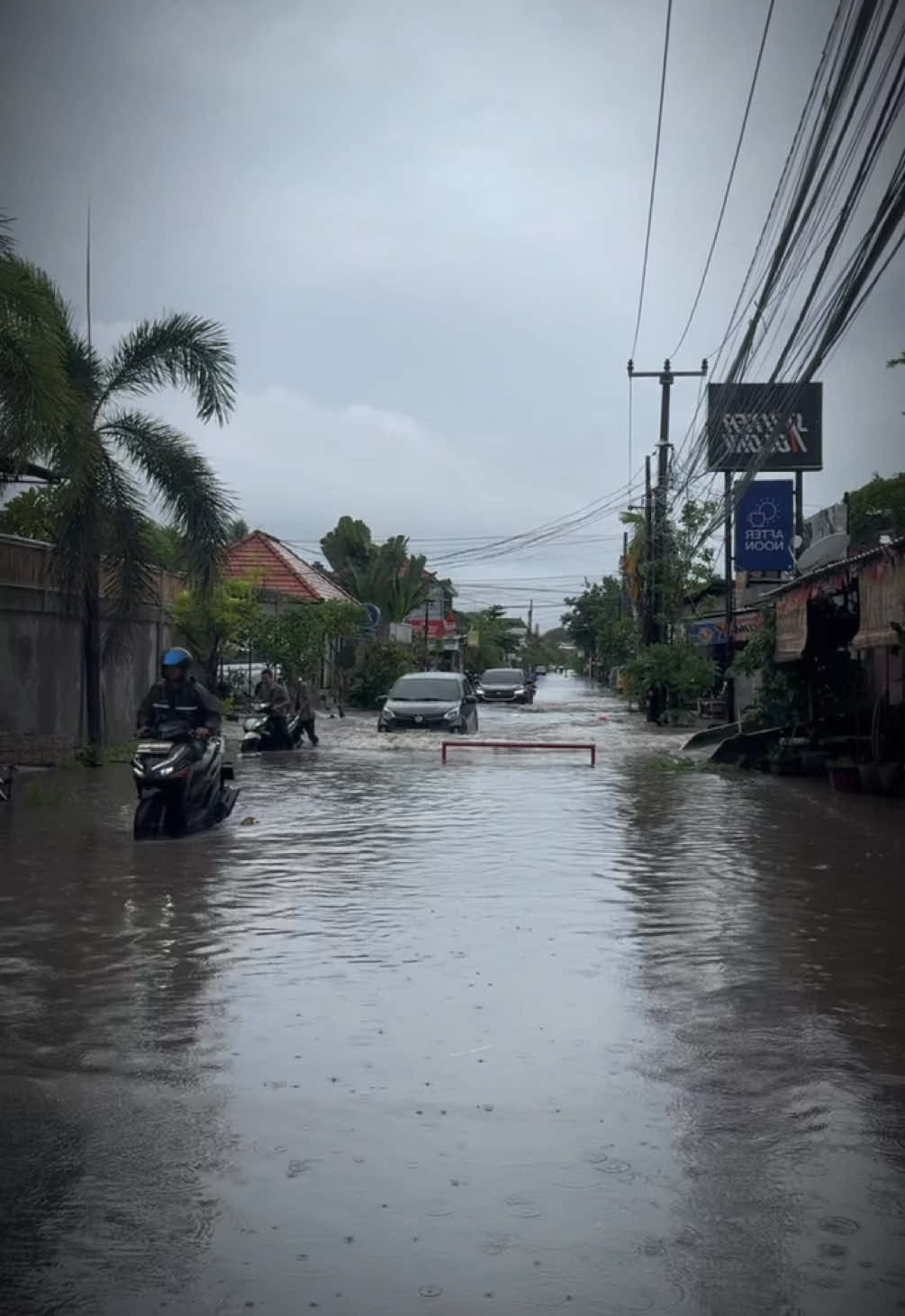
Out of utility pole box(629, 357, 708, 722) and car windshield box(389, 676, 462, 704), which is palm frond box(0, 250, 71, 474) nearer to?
car windshield box(389, 676, 462, 704)

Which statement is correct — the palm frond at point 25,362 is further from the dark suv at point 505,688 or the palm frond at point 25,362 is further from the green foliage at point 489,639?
the green foliage at point 489,639

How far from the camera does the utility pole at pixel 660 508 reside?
4288 centimetres

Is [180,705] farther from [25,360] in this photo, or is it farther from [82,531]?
[82,531]

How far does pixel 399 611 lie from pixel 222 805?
4140 cm

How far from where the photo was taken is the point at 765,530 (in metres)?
29.0

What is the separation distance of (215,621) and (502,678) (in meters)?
28.2

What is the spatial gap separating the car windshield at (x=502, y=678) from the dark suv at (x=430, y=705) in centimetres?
2453

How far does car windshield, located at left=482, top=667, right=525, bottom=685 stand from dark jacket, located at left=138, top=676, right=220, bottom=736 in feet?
146

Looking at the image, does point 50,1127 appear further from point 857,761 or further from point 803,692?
point 803,692

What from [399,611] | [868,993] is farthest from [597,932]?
[399,611]

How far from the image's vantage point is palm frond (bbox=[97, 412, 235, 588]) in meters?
21.3

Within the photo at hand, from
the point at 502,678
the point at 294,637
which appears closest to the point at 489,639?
the point at 502,678

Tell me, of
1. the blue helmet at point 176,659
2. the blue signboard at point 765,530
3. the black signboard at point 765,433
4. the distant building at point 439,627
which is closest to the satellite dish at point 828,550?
the black signboard at point 765,433

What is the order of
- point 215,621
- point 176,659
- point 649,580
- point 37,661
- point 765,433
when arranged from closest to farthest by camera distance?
point 176,659 < point 37,661 < point 765,433 < point 215,621 < point 649,580
